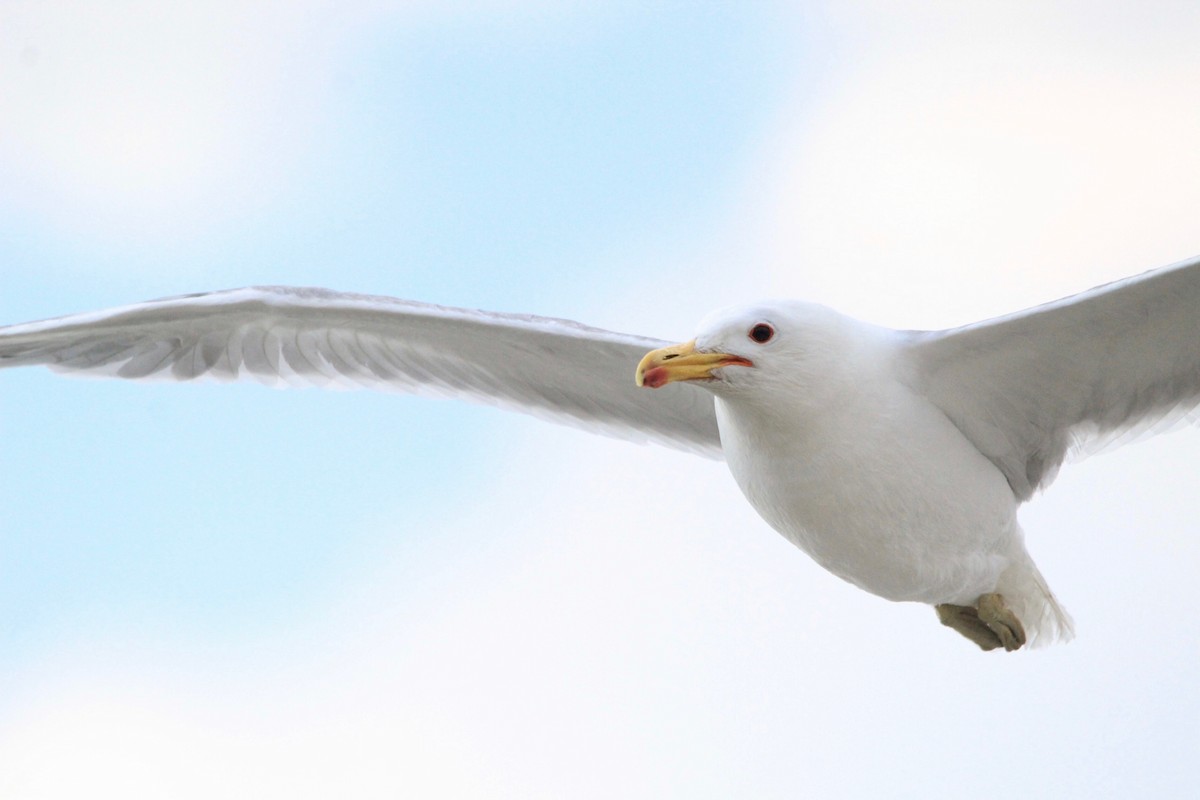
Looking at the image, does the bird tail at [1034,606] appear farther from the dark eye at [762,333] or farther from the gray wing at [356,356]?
the dark eye at [762,333]

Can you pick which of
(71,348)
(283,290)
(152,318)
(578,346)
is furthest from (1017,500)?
(71,348)

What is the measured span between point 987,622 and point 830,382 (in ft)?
3.60

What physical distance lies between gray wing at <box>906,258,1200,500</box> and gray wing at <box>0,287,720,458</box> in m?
0.91

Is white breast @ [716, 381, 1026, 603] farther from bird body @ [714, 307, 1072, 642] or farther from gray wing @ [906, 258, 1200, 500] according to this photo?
gray wing @ [906, 258, 1200, 500]

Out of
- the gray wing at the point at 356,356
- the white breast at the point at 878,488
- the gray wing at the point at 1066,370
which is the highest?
the gray wing at the point at 356,356

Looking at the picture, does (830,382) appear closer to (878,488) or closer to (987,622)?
(878,488)

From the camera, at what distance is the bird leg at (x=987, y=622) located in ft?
14.8

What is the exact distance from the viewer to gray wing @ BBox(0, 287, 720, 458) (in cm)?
461

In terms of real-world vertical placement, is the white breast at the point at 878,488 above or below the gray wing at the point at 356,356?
below

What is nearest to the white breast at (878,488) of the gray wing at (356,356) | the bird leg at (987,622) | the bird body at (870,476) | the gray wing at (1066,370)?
the bird body at (870,476)

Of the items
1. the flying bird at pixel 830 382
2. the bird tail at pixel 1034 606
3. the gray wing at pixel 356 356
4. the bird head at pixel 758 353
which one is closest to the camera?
the bird head at pixel 758 353

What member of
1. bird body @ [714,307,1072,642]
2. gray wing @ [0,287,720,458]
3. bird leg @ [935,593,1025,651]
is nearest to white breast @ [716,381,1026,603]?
bird body @ [714,307,1072,642]

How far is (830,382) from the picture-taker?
3.90 meters

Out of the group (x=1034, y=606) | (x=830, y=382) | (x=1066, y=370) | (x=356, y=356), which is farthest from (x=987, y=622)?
(x=356, y=356)
